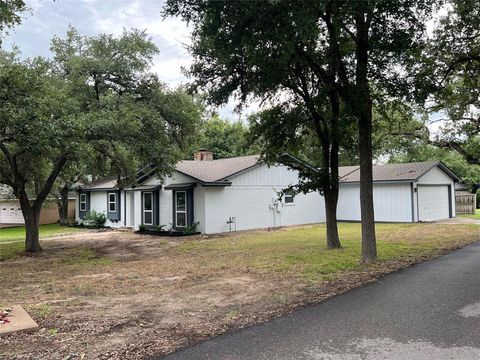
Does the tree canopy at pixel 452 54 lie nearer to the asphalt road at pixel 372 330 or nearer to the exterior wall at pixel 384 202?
the asphalt road at pixel 372 330

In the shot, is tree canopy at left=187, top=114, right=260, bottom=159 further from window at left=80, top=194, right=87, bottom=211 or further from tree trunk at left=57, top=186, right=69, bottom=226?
tree trunk at left=57, top=186, right=69, bottom=226

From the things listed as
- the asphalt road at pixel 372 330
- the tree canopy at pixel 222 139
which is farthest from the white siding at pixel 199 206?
the tree canopy at pixel 222 139

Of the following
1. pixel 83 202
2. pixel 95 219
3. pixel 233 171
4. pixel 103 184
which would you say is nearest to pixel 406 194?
pixel 233 171

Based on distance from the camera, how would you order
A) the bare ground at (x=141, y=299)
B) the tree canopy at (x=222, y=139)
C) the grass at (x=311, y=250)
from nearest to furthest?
the bare ground at (x=141, y=299)
the grass at (x=311, y=250)
the tree canopy at (x=222, y=139)

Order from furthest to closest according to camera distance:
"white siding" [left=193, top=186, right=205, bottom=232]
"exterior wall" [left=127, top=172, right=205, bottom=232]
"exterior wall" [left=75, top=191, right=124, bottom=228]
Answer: "exterior wall" [left=75, top=191, right=124, bottom=228], "exterior wall" [left=127, top=172, right=205, bottom=232], "white siding" [left=193, top=186, right=205, bottom=232]

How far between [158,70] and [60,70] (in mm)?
3506

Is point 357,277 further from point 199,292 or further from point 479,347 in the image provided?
point 479,347

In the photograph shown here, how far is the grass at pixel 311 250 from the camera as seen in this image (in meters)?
9.57

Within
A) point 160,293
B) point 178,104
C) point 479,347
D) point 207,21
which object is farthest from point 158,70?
point 479,347

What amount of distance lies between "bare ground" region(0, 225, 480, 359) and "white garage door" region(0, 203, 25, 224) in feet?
75.4

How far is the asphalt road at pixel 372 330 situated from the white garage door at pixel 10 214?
105 feet

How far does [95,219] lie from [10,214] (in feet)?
37.2

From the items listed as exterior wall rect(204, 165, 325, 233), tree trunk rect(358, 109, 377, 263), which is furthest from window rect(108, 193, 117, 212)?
tree trunk rect(358, 109, 377, 263)

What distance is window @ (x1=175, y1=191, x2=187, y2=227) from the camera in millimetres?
20075
